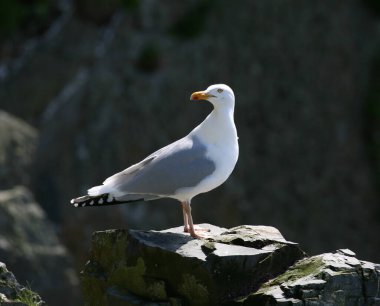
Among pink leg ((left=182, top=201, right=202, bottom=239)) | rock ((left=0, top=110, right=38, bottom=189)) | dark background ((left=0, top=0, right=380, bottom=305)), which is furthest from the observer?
dark background ((left=0, top=0, right=380, bottom=305))

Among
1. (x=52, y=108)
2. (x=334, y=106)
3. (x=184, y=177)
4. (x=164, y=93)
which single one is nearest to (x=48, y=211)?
(x=52, y=108)

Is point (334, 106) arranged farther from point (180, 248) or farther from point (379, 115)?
point (180, 248)

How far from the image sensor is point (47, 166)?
64.5 feet

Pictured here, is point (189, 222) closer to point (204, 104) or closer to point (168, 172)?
point (168, 172)

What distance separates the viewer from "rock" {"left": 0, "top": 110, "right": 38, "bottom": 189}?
17.8 meters

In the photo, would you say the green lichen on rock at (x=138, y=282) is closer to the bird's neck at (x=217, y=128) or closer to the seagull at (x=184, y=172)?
the seagull at (x=184, y=172)

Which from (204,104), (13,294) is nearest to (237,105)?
(204,104)

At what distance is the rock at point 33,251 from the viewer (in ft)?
49.0

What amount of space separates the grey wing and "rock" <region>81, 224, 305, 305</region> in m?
0.42

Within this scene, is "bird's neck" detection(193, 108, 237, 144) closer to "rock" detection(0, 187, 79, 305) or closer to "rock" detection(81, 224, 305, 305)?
"rock" detection(81, 224, 305, 305)

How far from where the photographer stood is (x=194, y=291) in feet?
28.9

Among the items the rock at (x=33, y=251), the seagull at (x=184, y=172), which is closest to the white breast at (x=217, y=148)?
the seagull at (x=184, y=172)

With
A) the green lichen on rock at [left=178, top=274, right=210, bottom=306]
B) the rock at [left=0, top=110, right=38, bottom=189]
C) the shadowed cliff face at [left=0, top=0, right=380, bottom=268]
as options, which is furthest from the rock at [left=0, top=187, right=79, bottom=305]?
the green lichen on rock at [left=178, top=274, right=210, bottom=306]

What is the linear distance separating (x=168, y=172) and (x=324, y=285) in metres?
1.84
